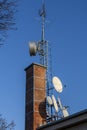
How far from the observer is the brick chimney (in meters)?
21.7

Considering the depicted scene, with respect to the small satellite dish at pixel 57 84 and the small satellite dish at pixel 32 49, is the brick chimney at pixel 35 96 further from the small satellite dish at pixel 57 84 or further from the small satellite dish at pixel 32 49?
the small satellite dish at pixel 32 49

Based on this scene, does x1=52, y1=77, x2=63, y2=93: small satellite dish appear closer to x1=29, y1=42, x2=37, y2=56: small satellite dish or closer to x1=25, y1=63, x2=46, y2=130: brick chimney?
x1=25, y1=63, x2=46, y2=130: brick chimney

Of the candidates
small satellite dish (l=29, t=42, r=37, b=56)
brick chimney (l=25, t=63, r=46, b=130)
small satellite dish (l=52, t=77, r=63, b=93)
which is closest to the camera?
brick chimney (l=25, t=63, r=46, b=130)

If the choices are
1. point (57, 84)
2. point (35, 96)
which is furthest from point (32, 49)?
point (35, 96)

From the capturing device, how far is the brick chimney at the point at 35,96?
71.3 ft

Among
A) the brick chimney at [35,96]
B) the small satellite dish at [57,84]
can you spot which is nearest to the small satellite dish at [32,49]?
the brick chimney at [35,96]

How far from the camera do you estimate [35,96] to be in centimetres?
2227

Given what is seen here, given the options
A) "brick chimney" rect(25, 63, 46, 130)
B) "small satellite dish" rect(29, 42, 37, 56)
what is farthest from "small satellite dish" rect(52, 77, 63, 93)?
"small satellite dish" rect(29, 42, 37, 56)

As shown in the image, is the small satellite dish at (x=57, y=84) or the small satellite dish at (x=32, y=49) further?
the small satellite dish at (x=32, y=49)

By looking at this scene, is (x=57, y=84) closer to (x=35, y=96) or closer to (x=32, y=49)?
(x=35, y=96)

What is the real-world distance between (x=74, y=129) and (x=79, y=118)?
1.10m

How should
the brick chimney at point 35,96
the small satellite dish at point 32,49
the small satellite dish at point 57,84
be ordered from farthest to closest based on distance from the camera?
the small satellite dish at point 32,49
the small satellite dish at point 57,84
the brick chimney at point 35,96

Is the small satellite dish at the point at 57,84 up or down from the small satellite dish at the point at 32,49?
down

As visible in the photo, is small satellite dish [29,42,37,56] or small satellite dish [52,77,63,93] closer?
small satellite dish [52,77,63,93]
